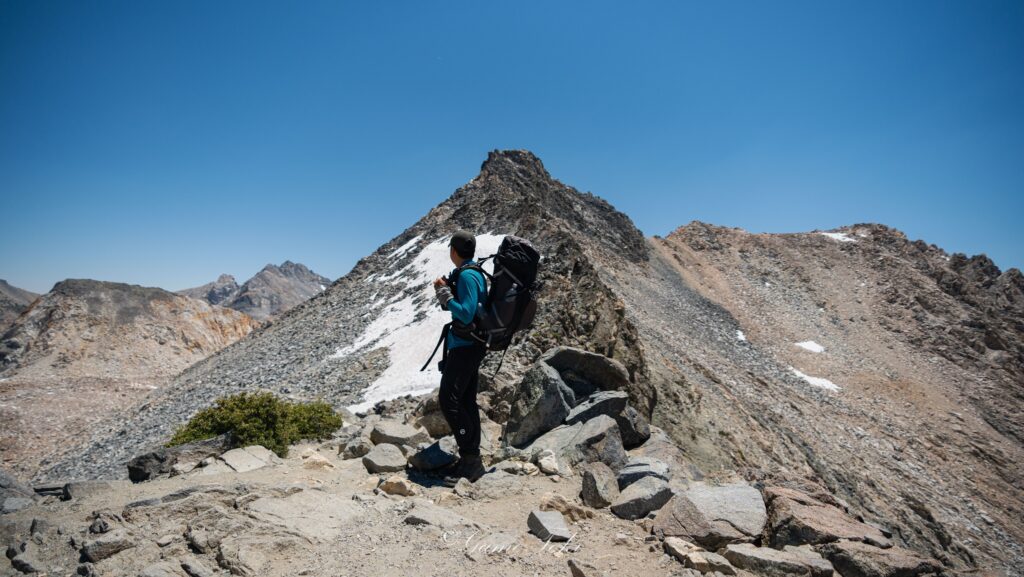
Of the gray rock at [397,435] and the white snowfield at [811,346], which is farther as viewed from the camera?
the white snowfield at [811,346]

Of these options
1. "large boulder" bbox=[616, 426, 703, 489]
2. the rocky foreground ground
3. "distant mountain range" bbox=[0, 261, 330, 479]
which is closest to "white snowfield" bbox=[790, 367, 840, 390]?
"large boulder" bbox=[616, 426, 703, 489]

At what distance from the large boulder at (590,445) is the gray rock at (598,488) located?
85 cm

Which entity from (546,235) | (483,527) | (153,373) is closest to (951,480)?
(546,235)

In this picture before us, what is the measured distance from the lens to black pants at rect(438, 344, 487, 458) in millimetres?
6441

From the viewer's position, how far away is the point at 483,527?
519cm

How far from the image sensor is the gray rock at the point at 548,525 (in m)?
4.99

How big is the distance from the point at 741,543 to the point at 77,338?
2008 inches

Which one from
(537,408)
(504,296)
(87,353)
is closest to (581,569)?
(504,296)

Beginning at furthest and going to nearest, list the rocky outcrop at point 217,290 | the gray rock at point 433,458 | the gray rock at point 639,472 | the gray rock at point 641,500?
1. the rocky outcrop at point 217,290
2. the gray rock at point 433,458
3. the gray rock at point 639,472
4. the gray rock at point 641,500

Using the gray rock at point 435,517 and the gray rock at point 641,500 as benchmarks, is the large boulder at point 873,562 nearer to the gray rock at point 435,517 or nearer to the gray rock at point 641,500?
the gray rock at point 641,500

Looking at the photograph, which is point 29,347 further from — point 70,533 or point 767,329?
point 767,329

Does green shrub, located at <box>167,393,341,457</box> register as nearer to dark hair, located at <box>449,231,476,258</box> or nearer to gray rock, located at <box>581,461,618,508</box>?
dark hair, located at <box>449,231,476,258</box>

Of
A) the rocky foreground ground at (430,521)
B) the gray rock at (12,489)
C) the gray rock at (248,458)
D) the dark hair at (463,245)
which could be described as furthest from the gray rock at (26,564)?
the dark hair at (463,245)

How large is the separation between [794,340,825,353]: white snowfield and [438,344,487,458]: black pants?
46.7 metres
